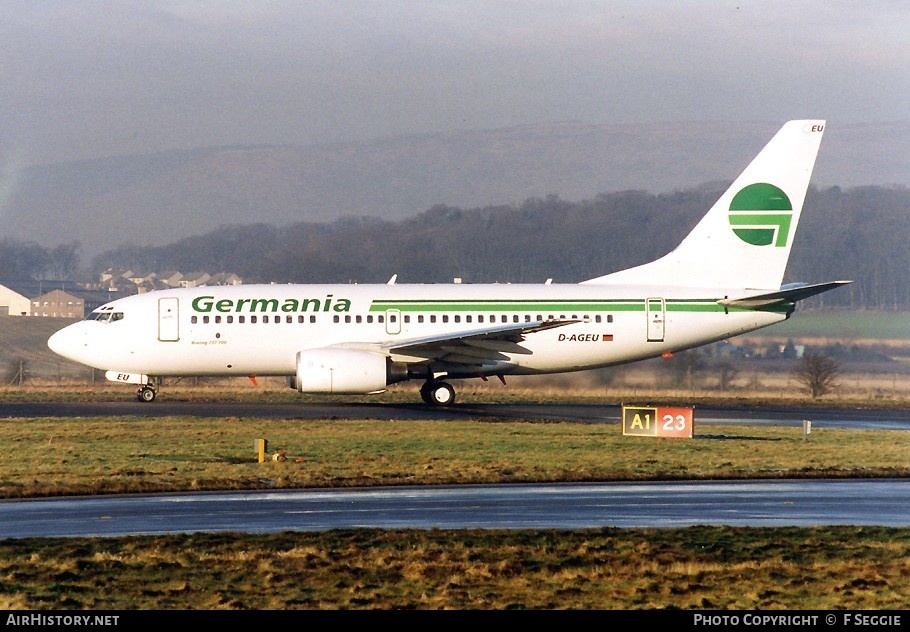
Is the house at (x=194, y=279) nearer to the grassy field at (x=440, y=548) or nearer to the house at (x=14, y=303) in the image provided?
the house at (x=14, y=303)

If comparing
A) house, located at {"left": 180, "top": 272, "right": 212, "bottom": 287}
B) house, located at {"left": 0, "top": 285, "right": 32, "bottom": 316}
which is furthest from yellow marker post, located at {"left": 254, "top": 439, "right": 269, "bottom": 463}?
house, located at {"left": 180, "top": 272, "right": 212, "bottom": 287}

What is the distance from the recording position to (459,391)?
5162 centimetres

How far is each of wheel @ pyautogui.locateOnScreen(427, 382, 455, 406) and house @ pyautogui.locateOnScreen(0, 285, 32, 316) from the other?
79.4m

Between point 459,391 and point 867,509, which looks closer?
point 867,509

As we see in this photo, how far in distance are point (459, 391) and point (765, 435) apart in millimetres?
19998

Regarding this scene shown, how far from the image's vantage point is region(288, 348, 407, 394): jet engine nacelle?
39.0 meters

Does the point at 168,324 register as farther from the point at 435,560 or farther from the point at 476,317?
the point at 435,560

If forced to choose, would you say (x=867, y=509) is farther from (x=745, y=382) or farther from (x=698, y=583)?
(x=745, y=382)

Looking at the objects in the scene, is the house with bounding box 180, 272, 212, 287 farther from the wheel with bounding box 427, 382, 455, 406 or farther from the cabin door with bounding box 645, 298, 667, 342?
the cabin door with bounding box 645, 298, 667, 342

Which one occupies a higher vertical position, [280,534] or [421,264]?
[421,264]

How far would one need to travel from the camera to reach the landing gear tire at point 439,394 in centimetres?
4219
